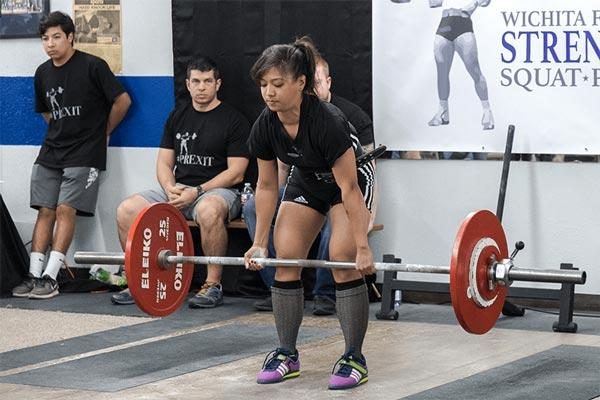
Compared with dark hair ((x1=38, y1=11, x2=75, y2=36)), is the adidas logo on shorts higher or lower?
lower

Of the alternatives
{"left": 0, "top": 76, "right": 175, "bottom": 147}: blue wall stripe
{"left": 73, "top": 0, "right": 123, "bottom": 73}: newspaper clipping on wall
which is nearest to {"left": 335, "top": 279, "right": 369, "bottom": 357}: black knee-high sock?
{"left": 0, "top": 76, "right": 175, "bottom": 147}: blue wall stripe

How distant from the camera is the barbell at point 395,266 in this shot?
15.4ft

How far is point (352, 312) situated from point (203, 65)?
8.46 ft

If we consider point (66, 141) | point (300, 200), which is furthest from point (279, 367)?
point (66, 141)

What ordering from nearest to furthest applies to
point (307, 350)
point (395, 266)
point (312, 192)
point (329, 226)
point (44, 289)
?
point (395, 266) < point (312, 192) < point (307, 350) < point (329, 226) < point (44, 289)

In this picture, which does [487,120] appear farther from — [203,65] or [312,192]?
[312,192]

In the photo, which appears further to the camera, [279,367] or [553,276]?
[279,367]

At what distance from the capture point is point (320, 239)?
271 inches

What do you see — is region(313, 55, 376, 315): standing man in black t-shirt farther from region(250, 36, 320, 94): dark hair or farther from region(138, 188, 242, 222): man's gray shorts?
region(250, 36, 320, 94): dark hair

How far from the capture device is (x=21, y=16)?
809cm

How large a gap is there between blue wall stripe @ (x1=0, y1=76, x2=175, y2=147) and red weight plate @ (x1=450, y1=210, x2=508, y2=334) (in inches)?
129

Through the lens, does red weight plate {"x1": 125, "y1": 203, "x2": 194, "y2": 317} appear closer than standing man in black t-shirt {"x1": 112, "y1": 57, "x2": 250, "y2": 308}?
Yes

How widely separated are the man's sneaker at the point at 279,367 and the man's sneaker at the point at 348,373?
0.19 metres

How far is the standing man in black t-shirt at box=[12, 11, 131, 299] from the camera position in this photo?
7695 millimetres
